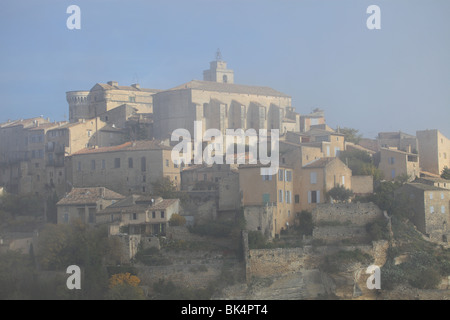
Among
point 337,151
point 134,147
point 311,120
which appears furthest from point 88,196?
point 311,120

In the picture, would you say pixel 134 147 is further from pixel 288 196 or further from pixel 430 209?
pixel 430 209

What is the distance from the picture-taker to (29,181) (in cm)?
6031

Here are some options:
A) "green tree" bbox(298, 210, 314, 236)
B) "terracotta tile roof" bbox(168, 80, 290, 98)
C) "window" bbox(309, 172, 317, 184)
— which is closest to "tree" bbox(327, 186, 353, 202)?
"window" bbox(309, 172, 317, 184)

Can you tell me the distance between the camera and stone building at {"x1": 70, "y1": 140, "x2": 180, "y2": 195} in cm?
5475

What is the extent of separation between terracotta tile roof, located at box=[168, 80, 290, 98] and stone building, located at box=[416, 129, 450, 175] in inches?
716

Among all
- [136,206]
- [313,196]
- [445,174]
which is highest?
[445,174]

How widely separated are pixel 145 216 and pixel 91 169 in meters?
10.4

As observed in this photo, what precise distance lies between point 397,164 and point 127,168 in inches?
663

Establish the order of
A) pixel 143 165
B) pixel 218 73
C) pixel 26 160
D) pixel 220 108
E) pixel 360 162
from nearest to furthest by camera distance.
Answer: pixel 360 162 < pixel 143 165 < pixel 26 160 < pixel 220 108 < pixel 218 73

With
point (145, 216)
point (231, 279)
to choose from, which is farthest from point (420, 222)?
point (145, 216)

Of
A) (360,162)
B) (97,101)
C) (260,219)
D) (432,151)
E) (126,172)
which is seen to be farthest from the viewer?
(97,101)

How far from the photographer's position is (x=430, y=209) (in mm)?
48156

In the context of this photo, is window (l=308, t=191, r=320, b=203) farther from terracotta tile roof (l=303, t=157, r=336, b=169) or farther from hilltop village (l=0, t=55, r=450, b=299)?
terracotta tile roof (l=303, t=157, r=336, b=169)

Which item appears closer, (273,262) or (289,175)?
(273,262)
